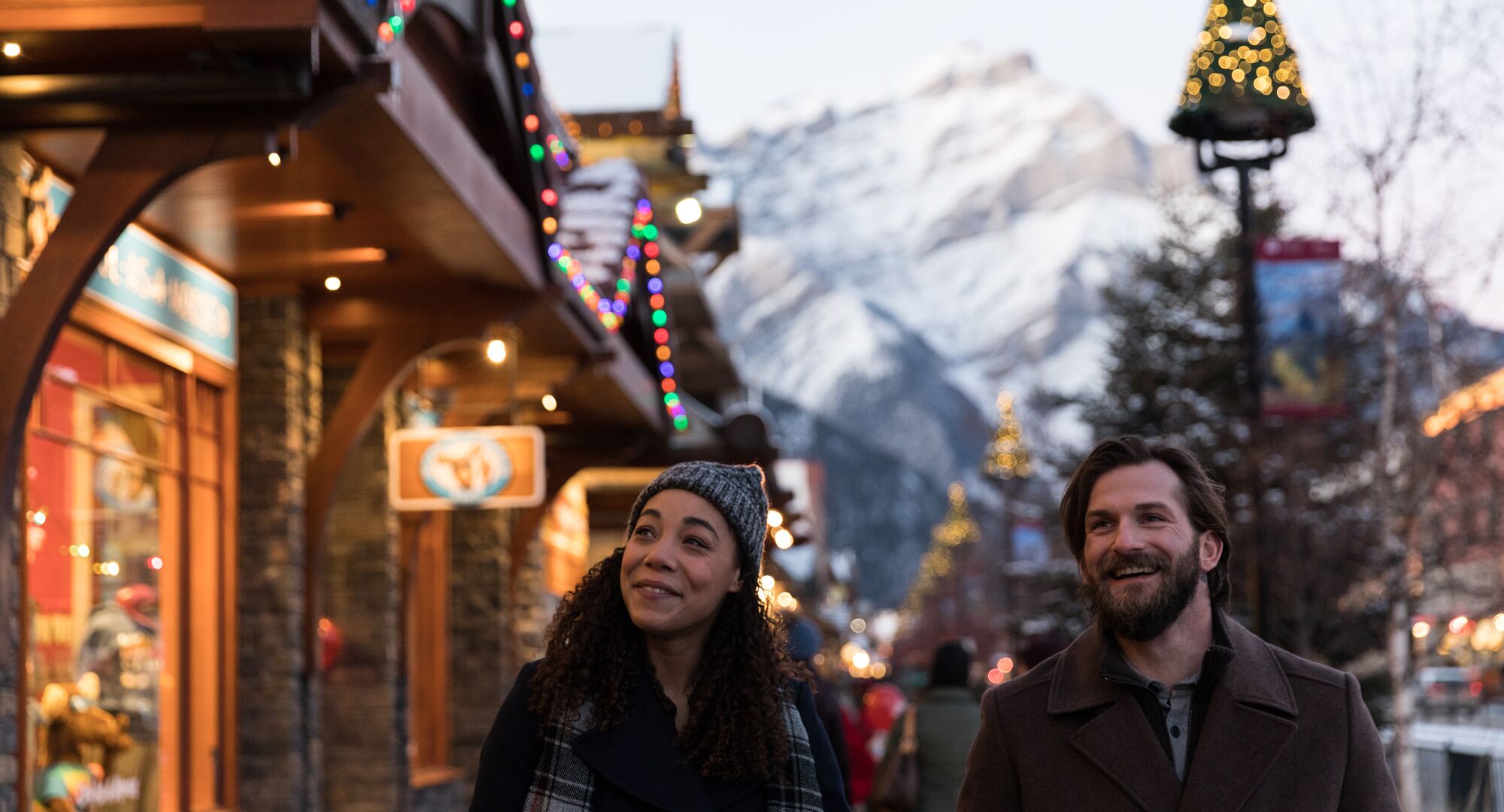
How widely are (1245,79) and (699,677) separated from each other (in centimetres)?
993

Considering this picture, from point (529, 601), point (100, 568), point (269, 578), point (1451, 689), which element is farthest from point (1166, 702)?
point (1451, 689)

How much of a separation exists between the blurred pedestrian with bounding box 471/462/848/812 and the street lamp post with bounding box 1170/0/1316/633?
29.7 feet

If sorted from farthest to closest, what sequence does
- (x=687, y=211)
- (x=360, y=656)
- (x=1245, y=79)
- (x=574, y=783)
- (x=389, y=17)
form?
1. (x=687, y=211)
2. (x=360, y=656)
3. (x=1245, y=79)
4. (x=389, y=17)
5. (x=574, y=783)

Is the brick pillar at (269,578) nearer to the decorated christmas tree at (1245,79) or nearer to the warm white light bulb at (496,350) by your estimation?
the warm white light bulb at (496,350)

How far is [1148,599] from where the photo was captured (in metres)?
3.97

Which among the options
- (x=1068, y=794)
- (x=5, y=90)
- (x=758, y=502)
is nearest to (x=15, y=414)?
(x=5, y=90)

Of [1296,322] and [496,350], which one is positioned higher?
[496,350]

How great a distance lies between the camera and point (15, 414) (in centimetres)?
805

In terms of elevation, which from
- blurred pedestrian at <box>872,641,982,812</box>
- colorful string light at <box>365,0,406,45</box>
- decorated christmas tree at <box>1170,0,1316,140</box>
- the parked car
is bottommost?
the parked car

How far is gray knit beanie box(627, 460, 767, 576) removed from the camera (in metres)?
4.18

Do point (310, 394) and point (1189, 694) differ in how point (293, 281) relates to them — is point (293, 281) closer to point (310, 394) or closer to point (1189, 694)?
point (310, 394)

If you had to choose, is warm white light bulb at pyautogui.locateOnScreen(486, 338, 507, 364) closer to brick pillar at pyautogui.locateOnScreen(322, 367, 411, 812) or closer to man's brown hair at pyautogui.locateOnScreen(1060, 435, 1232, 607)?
brick pillar at pyautogui.locateOnScreen(322, 367, 411, 812)

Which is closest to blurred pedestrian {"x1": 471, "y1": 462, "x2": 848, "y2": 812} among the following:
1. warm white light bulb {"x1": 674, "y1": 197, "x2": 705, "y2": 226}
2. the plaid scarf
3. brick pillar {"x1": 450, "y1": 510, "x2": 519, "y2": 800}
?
the plaid scarf

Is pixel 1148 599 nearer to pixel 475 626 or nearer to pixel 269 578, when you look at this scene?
pixel 269 578
